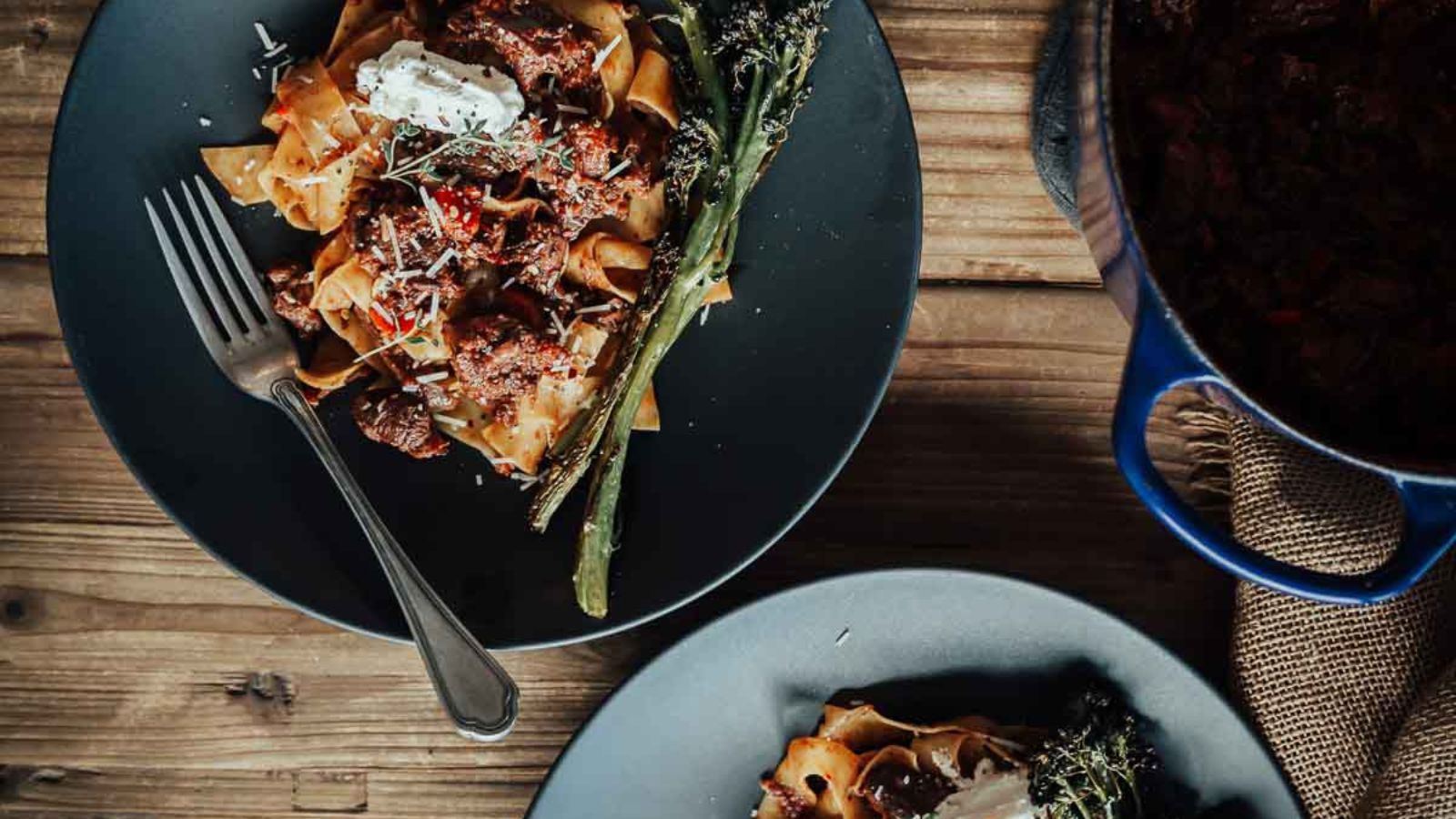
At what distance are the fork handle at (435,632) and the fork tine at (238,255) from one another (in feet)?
0.43

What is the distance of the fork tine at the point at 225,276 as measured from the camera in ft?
6.96

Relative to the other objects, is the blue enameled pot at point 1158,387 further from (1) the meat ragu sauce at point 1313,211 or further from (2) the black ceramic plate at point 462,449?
(2) the black ceramic plate at point 462,449

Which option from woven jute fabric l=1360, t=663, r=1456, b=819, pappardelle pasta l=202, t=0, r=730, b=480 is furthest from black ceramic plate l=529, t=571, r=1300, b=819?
pappardelle pasta l=202, t=0, r=730, b=480

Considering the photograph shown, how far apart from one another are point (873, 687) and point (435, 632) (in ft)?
2.65

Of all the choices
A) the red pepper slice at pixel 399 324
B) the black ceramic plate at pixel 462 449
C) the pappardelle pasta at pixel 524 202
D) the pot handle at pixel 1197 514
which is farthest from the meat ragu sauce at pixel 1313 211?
the red pepper slice at pixel 399 324

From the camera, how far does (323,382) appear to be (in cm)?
212

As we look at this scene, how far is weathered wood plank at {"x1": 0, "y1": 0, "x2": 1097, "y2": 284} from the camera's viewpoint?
2305 mm

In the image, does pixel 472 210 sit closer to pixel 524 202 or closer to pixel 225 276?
pixel 524 202

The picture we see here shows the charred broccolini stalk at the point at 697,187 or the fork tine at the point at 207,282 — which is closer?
the charred broccolini stalk at the point at 697,187

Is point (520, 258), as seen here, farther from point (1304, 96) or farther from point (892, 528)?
point (1304, 96)

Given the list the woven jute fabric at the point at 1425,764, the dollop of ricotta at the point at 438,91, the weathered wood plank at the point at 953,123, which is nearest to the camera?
the dollop of ricotta at the point at 438,91

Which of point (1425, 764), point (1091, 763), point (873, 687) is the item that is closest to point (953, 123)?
point (873, 687)

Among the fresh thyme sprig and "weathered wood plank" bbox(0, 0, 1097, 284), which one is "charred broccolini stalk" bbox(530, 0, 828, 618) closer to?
the fresh thyme sprig

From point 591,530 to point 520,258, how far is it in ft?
1.55
